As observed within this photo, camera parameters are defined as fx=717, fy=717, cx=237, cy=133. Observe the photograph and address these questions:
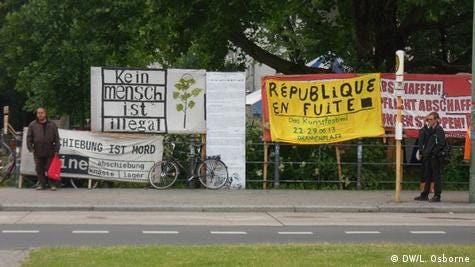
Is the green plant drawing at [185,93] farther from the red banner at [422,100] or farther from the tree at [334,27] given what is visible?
the tree at [334,27]

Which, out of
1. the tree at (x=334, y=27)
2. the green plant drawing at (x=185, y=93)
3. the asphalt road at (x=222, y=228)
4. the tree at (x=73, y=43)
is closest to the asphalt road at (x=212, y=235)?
the asphalt road at (x=222, y=228)

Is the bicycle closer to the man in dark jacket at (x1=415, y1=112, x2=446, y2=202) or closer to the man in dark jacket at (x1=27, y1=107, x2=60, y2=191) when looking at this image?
the man in dark jacket at (x1=27, y1=107, x2=60, y2=191)

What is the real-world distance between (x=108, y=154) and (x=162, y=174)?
132cm

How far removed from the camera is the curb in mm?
13414

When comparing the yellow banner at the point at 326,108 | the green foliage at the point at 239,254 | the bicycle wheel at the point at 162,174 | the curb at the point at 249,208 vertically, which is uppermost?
the yellow banner at the point at 326,108

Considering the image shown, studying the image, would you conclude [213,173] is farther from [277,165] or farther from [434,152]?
[434,152]

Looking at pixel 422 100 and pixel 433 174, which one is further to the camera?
pixel 422 100

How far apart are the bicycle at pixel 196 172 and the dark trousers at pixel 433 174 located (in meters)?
4.44

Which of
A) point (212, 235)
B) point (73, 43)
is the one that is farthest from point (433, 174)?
point (73, 43)

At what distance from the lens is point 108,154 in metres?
16.4

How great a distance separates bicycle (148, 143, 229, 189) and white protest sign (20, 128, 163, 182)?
241mm

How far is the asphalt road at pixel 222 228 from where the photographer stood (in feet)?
32.2

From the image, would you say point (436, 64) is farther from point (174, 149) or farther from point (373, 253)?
point (373, 253)

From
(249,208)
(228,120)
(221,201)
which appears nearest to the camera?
(249,208)
